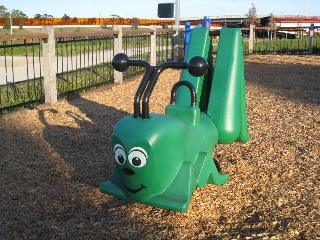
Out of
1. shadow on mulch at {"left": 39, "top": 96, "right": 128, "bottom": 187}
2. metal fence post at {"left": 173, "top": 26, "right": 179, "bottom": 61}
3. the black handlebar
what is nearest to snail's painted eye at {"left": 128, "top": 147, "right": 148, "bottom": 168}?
the black handlebar

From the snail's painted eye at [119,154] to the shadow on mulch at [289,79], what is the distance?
196 inches

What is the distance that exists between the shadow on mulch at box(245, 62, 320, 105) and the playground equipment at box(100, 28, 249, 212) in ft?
12.6

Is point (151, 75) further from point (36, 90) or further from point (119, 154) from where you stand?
point (36, 90)

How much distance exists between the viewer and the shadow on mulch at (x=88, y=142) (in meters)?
3.73

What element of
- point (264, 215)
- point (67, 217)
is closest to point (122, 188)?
point (67, 217)

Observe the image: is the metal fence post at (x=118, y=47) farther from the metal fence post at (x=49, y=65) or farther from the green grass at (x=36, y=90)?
the metal fence post at (x=49, y=65)

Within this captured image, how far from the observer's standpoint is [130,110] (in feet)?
20.5

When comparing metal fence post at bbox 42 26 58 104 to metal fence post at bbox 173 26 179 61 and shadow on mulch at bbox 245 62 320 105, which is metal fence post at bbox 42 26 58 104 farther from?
metal fence post at bbox 173 26 179 61

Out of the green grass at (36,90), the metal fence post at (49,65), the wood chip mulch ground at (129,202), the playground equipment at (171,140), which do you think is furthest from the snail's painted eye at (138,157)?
the metal fence post at (49,65)

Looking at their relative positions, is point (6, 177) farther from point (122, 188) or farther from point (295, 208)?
point (295, 208)

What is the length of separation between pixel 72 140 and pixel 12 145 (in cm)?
61

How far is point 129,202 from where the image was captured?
10.1 feet

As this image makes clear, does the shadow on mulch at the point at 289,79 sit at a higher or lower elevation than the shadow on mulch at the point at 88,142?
higher

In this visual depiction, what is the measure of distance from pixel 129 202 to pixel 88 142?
166cm
